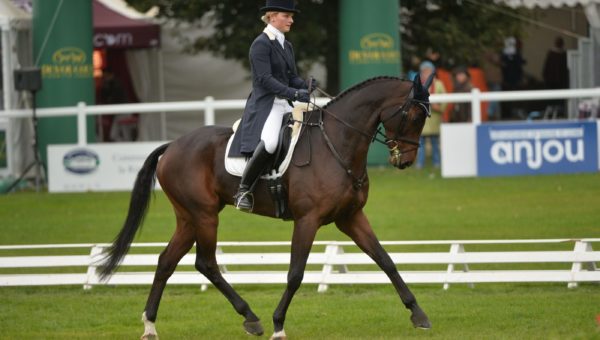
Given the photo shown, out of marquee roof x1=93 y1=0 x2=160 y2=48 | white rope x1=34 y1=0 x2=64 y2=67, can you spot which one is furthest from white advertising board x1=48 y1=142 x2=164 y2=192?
marquee roof x1=93 y1=0 x2=160 y2=48

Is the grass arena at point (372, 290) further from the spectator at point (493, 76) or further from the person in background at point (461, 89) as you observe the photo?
the spectator at point (493, 76)

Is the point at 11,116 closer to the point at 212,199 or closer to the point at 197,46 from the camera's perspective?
the point at 197,46

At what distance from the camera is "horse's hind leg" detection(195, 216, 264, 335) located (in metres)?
10.9

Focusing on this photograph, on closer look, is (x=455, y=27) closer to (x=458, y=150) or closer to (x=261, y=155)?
(x=458, y=150)

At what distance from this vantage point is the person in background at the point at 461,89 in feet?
81.8

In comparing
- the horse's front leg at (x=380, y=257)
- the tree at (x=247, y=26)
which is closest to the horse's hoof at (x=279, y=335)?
the horse's front leg at (x=380, y=257)

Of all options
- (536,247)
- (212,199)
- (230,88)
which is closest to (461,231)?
(536,247)

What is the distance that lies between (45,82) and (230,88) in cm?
626

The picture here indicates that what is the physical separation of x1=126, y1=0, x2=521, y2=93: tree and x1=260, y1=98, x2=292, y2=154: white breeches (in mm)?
14815

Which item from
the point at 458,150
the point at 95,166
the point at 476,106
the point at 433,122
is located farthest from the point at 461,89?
the point at 95,166

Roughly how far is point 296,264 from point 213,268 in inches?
43.2

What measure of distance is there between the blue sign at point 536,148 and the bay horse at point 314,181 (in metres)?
10.8

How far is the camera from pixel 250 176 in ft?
35.2

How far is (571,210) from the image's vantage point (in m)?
18.0
